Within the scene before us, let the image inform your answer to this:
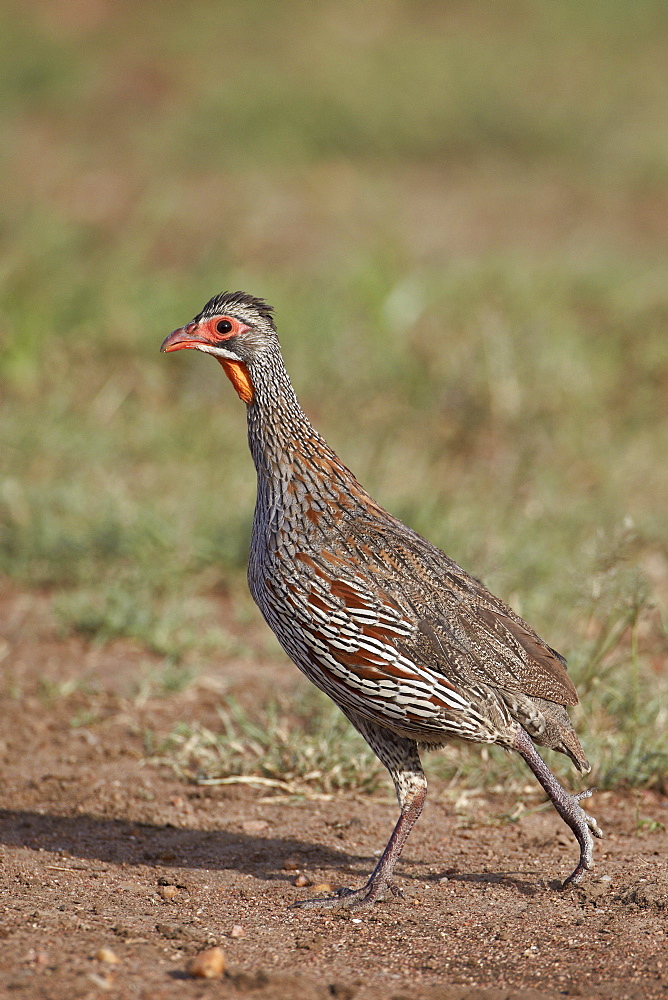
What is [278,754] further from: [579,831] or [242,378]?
[242,378]

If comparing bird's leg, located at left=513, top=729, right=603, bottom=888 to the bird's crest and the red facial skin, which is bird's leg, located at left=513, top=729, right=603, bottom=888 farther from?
the bird's crest

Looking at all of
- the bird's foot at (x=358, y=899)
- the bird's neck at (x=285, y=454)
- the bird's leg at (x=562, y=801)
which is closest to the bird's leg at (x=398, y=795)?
the bird's foot at (x=358, y=899)

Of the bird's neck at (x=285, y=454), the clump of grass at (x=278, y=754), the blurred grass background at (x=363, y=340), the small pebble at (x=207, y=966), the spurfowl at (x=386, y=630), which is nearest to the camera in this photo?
the small pebble at (x=207, y=966)

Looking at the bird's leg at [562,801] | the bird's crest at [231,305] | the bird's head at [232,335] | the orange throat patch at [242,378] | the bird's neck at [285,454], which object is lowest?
the bird's leg at [562,801]

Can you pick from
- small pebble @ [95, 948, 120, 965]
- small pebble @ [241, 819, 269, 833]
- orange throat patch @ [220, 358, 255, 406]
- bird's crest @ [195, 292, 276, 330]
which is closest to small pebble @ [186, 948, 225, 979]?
small pebble @ [95, 948, 120, 965]

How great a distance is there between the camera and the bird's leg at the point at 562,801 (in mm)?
4023

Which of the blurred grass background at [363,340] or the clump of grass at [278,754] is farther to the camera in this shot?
the blurred grass background at [363,340]

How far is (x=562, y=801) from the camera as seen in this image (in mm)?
4031

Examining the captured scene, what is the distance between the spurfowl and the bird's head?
1 centimetres

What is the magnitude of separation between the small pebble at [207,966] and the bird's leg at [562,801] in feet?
4.15

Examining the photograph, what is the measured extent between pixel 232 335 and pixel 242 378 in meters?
0.16

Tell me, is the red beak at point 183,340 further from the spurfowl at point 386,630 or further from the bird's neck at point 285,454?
the bird's neck at point 285,454

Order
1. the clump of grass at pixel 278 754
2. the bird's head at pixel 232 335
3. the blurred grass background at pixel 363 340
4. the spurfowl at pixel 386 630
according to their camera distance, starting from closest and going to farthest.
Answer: the spurfowl at pixel 386 630, the bird's head at pixel 232 335, the clump of grass at pixel 278 754, the blurred grass background at pixel 363 340

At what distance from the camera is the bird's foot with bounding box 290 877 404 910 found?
13.1 ft
